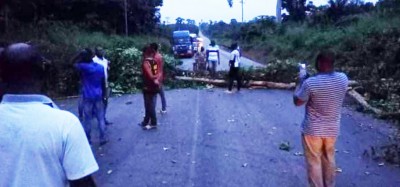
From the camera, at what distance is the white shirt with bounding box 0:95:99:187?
252cm

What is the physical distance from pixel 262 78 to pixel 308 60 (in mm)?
12387

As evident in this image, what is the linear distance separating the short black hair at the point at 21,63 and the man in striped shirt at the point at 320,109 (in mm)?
4008

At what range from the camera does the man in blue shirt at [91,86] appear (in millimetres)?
9750

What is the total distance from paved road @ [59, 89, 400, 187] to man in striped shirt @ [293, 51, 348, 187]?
1.36m

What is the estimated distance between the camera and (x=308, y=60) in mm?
33438

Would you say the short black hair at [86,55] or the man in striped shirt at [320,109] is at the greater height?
the short black hair at [86,55]

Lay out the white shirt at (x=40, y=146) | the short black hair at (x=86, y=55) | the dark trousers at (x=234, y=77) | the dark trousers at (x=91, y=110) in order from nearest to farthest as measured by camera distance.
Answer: the white shirt at (x=40, y=146) < the short black hair at (x=86, y=55) < the dark trousers at (x=91, y=110) < the dark trousers at (x=234, y=77)

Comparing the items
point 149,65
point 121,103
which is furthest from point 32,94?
point 121,103

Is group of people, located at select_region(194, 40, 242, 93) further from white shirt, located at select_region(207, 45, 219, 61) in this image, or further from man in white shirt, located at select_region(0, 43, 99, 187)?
man in white shirt, located at select_region(0, 43, 99, 187)

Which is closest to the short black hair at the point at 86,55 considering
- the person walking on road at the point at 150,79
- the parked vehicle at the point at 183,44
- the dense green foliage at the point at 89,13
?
the person walking on road at the point at 150,79

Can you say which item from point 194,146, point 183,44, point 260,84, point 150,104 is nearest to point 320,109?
point 194,146

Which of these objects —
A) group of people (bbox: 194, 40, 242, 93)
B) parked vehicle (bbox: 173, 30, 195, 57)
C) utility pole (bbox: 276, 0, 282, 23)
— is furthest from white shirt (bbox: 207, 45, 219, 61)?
parked vehicle (bbox: 173, 30, 195, 57)

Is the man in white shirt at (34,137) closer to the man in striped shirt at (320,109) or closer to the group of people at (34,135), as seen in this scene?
the group of people at (34,135)

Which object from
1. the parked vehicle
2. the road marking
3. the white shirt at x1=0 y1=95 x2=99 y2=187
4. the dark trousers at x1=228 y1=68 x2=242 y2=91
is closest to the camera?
the white shirt at x1=0 y1=95 x2=99 y2=187
